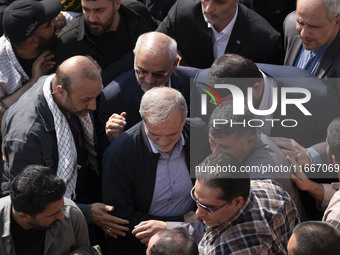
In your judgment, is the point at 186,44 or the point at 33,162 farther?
the point at 186,44

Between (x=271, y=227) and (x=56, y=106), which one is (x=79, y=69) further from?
(x=271, y=227)

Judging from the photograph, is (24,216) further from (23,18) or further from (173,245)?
(23,18)

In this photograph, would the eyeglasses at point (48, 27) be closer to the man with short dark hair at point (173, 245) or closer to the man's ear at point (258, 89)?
the man's ear at point (258, 89)

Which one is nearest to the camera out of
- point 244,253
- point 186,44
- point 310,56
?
point 244,253

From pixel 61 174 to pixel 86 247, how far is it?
541mm

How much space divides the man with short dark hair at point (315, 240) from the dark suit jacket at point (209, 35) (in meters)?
1.98

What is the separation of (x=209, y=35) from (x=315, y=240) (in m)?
2.22

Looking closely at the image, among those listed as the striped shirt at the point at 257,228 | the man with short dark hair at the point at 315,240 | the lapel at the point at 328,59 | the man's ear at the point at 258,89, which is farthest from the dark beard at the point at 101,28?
the man with short dark hair at the point at 315,240

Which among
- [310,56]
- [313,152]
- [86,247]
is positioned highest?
[310,56]

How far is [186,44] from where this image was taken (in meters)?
4.94

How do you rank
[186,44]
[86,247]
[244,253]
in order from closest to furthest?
[244,253]
[86,247]
[186,44]

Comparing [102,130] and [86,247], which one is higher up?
[102,130]

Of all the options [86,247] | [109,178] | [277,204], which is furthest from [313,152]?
[86,247]

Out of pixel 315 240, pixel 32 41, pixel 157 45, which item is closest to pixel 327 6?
pixel 157 45
